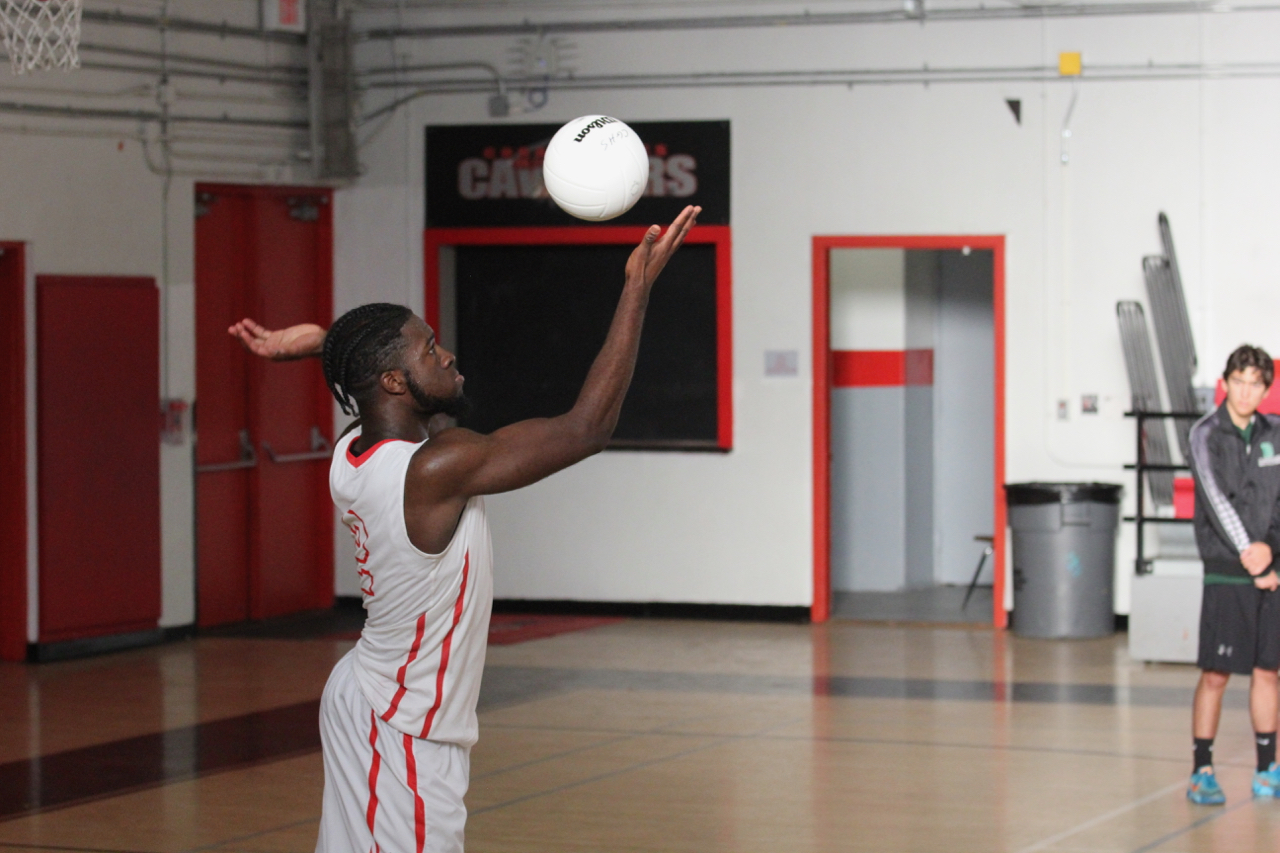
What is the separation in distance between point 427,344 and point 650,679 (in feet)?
17.2

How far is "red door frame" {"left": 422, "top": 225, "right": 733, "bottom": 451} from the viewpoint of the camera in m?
9.98

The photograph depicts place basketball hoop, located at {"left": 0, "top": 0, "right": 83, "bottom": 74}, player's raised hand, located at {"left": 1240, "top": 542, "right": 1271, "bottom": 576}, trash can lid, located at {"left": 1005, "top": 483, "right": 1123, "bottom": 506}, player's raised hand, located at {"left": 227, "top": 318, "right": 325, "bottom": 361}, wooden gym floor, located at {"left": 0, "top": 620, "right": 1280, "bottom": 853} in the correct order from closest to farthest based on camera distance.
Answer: player's raised hand, located at {"left": 227, "top": 318, "right": 325, "bottom": 361}
wooden gym floor, located at {"left": 0, "top": 620, "right": 1280, "bottom": 853}
player's raised hand, located at {"left": 1240, "top": 542, "right": 1271, "bottom": 576}
basketball hoop, located at {"left": 0, "top": 0, "right": 83, "bottom": 74}
trash can lid, located at {"left": 1005, "top": 483, "right": 1123, "bottom": 506}

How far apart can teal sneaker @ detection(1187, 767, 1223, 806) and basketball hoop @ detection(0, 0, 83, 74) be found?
5292 mm

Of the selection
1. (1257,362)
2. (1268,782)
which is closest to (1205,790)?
(1268,782)

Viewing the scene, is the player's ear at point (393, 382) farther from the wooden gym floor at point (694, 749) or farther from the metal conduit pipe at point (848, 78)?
the metal conduit pipe at point (848, 78)

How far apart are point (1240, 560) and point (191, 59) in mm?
6680

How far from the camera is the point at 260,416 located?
1016cm

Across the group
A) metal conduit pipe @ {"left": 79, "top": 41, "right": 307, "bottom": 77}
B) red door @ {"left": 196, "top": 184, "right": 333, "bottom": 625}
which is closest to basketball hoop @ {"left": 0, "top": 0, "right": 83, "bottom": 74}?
metal conduit pipe @ {"left": 79, "top": 41, "right": 307, "bottom": 77}

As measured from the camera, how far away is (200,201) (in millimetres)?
9742

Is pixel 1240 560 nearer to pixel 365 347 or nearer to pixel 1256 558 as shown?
pixel 1256 558

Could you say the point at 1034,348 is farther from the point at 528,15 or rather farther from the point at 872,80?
the point at 528,15

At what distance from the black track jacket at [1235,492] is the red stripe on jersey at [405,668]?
3484 millimetres

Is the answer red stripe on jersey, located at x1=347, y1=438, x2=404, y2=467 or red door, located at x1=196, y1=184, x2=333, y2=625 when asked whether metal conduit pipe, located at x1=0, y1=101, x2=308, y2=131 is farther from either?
red stripe on jersey, located at x1=347, y1=438, x2=404, y2=467

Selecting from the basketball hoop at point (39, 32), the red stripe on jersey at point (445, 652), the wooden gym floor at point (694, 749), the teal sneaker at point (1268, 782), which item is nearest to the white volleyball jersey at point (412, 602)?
the red stripe on jersey at point (445, 652)
